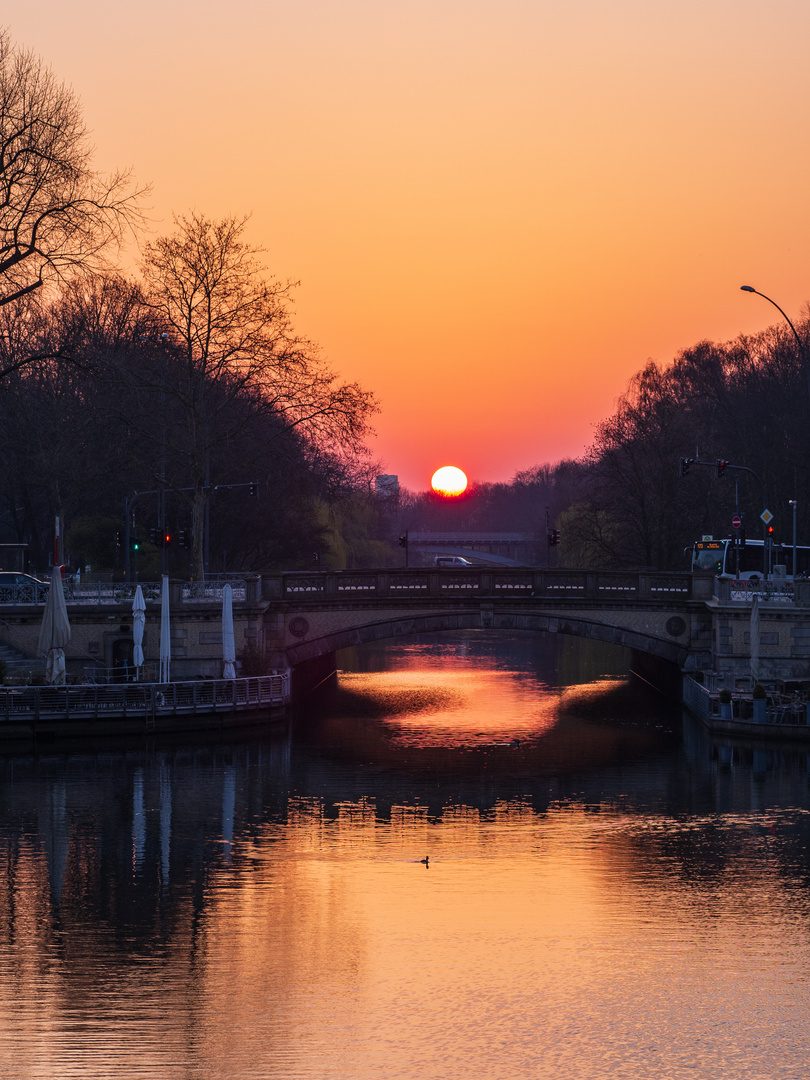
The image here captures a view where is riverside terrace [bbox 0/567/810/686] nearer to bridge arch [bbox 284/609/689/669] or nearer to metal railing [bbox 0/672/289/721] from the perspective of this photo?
bridge arch [bbox 284/609/689/669]

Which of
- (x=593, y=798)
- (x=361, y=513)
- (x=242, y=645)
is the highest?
(x=361, y=513)

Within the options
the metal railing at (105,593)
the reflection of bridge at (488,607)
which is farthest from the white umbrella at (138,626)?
the reflection of bridge at (488,607)

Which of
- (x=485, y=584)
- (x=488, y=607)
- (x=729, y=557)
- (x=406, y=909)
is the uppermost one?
(x=729, y=557)

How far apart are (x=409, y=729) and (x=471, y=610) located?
700 cm

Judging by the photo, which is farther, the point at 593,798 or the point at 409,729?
the point at 409,729

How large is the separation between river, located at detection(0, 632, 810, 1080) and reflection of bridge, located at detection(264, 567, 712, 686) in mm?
7948

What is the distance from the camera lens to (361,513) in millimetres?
120500

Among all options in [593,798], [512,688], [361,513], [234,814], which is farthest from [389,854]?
[361,513]

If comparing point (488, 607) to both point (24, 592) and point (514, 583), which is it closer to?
point (514, 583)

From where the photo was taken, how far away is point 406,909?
938 inches

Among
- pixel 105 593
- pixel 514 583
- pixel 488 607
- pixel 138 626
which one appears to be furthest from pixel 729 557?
pixel 138 626

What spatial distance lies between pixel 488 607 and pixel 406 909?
2995 centimetres

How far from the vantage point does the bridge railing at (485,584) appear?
52500 millimetres

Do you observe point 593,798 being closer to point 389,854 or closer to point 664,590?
point 389,854
